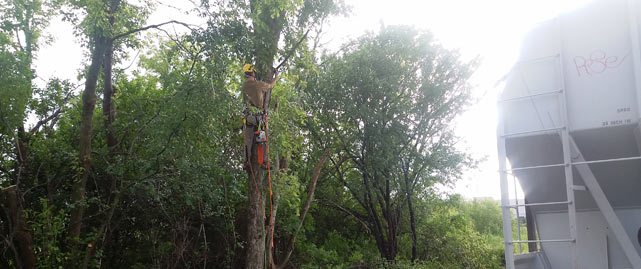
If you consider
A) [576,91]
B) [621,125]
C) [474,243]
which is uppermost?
[576,91]

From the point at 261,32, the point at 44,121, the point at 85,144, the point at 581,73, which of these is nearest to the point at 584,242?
the point at 581,73

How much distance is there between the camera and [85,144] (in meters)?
9.77

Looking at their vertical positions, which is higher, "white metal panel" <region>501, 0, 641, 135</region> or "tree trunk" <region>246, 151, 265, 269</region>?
"white metal panel" <region>501, 0, 641, 135</region>

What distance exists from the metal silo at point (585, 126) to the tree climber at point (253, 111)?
401 cm

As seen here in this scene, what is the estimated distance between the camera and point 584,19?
232 inches

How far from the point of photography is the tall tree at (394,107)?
43.4ft

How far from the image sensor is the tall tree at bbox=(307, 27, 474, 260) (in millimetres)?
13219

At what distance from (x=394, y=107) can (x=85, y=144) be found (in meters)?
7.63

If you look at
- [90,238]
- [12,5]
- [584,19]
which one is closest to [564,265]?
[584,19]

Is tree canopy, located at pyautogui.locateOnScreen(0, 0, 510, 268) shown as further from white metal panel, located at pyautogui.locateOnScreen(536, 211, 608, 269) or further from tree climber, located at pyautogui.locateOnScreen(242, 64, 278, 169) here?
white metal panel, located at pyautogui.locateOnScreen(536, 211, 608, 269)

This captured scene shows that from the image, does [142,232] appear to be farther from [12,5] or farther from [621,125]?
[621,125]

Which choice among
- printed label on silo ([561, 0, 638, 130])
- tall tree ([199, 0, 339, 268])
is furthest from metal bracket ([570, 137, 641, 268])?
tall tree ([199, 0, 339, 268])

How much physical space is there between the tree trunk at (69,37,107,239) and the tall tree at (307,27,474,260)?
6051mm

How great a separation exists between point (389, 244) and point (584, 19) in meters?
Result: 10.3
